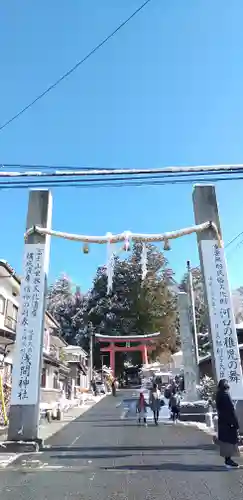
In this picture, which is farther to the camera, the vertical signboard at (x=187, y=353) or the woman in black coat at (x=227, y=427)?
the vertical signboard at (x=187, y=353)

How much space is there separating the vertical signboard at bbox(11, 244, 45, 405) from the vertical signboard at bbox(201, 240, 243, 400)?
491 cm

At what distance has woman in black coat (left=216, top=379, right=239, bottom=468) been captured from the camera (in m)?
8.40

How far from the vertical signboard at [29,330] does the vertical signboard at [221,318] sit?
4.91 metres

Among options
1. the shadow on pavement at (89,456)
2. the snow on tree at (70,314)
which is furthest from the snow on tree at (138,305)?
the shadow on pavement at (89,456)

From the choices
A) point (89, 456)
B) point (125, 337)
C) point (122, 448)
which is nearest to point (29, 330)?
point (89, 456)

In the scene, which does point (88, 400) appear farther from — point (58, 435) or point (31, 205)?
point (31, 205)

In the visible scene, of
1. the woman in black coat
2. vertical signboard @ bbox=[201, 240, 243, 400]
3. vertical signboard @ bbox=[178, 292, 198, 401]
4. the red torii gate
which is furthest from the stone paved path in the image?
the red torii gate

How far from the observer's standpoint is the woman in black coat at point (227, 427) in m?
8.40

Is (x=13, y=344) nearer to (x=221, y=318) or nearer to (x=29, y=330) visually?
(x=29, y=330)

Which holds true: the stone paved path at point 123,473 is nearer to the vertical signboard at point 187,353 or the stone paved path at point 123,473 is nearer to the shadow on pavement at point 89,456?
the shadow on pavement at point 89,456

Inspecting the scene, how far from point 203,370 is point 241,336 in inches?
212

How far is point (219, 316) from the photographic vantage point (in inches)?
472

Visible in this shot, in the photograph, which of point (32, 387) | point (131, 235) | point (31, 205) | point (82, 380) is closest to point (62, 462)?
point (32, 387)

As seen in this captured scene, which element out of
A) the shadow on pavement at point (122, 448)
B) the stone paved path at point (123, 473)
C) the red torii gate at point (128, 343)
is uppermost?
the red torii gate at point (128, 343)
